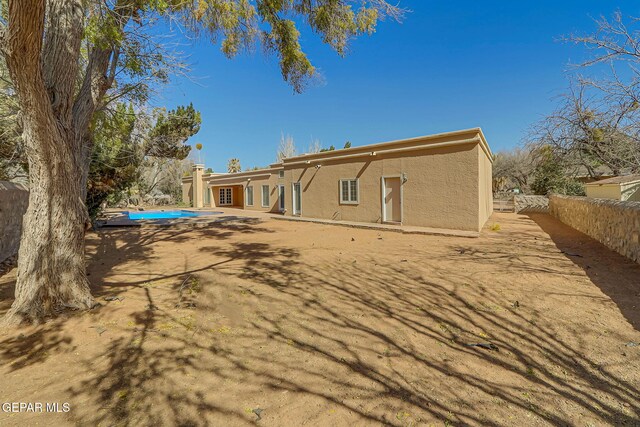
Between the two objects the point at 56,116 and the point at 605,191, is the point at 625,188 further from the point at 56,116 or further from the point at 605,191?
the point at 56,116

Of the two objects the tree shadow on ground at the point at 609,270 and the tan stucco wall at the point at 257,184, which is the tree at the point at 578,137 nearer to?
the tree shadow on ground at the point at 609,270

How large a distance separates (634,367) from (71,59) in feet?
24.2

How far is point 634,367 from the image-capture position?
2.81 meters

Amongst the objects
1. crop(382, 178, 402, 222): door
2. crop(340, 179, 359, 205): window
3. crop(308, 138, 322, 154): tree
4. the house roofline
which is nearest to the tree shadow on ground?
the house roofline

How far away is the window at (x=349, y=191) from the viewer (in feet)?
49.3

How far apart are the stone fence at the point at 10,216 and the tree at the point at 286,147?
91.5ft

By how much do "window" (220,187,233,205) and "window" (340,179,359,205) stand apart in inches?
707

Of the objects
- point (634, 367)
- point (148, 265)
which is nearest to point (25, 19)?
point (148, 265)

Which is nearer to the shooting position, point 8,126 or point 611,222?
point 611,222

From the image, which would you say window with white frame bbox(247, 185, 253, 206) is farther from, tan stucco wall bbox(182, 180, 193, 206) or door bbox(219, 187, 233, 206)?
tan stucco wall bbox(182, 180, 193, 206)

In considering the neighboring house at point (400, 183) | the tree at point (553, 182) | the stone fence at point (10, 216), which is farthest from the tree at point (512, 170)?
the stone fence at point (10, 216)
